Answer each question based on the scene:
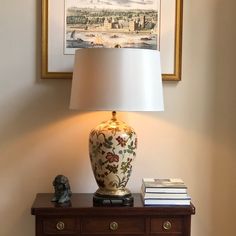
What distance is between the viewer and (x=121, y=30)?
208 cm

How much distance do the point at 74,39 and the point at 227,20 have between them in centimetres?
78

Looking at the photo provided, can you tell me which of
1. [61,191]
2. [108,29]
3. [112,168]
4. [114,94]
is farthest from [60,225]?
Result: [108,29]

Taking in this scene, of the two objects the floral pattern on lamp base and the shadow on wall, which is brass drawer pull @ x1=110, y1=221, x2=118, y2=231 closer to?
the floral pattern on lamp base

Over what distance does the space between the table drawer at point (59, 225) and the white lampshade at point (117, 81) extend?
499mm

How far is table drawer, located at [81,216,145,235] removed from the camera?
5.99ft

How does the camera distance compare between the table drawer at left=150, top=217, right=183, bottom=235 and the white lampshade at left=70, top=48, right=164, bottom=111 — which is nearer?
the white lampshade at left=70, top=48, right=164, bottom=111

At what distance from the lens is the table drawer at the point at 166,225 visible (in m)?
1.85

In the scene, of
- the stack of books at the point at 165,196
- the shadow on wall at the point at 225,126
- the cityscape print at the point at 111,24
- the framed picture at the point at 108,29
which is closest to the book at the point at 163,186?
the stack of books at the point at 165,196

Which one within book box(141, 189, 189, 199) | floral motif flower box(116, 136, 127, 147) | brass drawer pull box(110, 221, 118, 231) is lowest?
brass drawer pull box(110, 221, 118, 231)

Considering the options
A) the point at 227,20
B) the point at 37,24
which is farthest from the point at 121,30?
the point at 227,20

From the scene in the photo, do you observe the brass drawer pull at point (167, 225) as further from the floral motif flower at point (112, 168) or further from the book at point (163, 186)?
the floral motif flower at point (112, 168)

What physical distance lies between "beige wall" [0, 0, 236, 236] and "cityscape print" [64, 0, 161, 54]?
0.16 meters

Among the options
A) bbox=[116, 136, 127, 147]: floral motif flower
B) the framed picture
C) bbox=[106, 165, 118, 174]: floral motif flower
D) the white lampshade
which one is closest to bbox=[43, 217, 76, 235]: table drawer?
bbox=[106, 165, 118, 174]: floral motif flower

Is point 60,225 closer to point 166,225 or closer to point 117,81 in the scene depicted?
point 166,225
